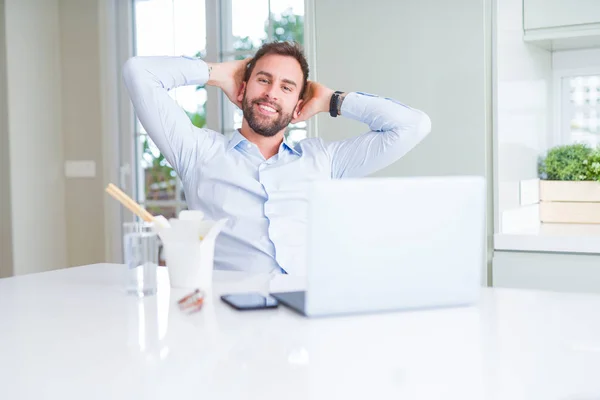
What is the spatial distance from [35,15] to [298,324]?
3.52m

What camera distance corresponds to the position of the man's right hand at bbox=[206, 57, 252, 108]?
265cm

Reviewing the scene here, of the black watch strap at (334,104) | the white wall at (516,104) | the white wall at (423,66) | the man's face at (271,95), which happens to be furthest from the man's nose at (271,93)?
the white wall at (516,104)

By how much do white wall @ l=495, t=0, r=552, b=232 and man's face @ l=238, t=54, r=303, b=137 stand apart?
0.76m

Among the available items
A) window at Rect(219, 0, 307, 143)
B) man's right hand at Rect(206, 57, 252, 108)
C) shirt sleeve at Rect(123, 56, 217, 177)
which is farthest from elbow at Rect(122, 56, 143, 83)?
window at Rect(219, 0, 307, 143)

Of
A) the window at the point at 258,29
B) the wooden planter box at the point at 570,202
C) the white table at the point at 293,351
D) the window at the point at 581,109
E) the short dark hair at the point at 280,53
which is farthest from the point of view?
the window at the point at 258,29

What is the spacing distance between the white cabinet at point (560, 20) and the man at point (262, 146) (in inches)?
24.0

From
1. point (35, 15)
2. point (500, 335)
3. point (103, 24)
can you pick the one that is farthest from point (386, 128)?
point (35, 15)

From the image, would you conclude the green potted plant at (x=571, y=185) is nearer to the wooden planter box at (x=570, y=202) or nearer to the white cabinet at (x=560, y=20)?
the wooden planter box at (x=570, y=202)

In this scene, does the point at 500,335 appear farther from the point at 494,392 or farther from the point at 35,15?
the point at 35,15

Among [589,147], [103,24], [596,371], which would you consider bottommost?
[596,371]

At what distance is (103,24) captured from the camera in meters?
4.18

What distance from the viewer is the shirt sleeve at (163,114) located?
247cm

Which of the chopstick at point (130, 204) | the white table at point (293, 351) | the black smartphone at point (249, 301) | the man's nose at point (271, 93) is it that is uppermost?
the man's nose at point (271, 93)

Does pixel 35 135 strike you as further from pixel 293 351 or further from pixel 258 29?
pixel 293 351
